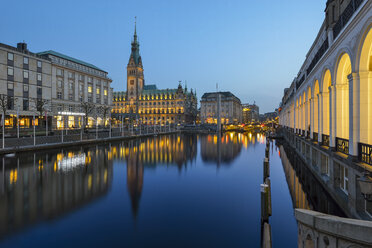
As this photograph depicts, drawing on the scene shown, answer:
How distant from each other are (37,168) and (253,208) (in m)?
21.8

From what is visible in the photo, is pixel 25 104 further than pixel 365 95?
Yes

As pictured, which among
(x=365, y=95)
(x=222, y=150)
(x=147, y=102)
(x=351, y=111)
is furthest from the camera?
(x=147, y=102)

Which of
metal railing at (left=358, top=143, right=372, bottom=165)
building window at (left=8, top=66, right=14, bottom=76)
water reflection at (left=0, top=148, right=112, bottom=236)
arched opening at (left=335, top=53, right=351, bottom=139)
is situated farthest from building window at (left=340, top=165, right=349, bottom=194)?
building window at (left=8, top=66, right=14, bottom=76)

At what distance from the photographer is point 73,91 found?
80938mm

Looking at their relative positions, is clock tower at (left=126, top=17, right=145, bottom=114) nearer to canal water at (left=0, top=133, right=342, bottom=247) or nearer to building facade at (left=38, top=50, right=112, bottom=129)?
building facade at (left=38, top=50, right=112, bottom=129)

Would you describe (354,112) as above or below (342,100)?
below

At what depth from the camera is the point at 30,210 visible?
1214cm

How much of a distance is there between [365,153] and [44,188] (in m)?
20.4

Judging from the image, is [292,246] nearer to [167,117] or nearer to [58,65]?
[58,65]

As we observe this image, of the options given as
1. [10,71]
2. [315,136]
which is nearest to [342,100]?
[315,136]

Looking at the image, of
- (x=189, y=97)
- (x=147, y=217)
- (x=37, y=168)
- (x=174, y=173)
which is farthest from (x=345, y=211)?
(x=189, y=97)

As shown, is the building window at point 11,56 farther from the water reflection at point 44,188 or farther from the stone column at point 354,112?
the stone column at point 354,112

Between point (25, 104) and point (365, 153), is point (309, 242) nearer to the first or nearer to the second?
point (365, 153)

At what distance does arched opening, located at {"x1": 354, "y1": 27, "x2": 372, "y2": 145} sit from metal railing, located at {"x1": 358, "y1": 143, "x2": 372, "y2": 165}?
1.40 ft
